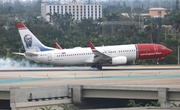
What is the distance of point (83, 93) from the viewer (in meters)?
56.2

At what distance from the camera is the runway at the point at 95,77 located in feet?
197

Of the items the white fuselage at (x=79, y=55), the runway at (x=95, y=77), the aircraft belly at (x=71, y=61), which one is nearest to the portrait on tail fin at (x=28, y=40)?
the white fuselage at (x=79, y=55)

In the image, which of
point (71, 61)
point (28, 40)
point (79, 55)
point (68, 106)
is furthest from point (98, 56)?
point (68, 106)

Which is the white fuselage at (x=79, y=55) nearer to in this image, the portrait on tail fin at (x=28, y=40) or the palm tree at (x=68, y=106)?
the portrait on tail fin at (x=28, y=40)

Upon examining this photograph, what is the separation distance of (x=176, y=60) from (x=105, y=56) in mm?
→ 21553

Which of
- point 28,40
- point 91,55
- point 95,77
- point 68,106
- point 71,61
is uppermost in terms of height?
point 28,40

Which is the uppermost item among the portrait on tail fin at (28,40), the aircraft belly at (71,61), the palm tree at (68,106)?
the portrait on tail fin at (28,40)

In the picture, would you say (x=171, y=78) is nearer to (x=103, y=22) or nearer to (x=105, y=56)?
(x=105, y=56)

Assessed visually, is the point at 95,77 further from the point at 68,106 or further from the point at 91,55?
the point at 68,106

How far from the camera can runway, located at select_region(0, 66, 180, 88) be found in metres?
60.0

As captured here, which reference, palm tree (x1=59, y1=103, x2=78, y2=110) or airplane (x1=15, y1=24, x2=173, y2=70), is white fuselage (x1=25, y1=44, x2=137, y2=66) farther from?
palm tree (x1=59, y1=103, x2=78, y2=110)

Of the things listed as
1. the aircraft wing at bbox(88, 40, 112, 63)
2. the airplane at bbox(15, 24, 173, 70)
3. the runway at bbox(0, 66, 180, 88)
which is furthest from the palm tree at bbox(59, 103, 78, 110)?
the airplane at bbox(15, 24, 173, 70)

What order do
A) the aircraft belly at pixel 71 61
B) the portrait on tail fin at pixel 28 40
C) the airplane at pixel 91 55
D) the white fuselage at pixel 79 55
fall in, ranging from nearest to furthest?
1. the airplane at pixel 91 55
2. the white fuselage at pixel 79 55
3. the aircraft belly at pixel 71 61
4. the portrait on tail fin at pixel 28 40

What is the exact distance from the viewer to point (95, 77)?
6788 centimetres
